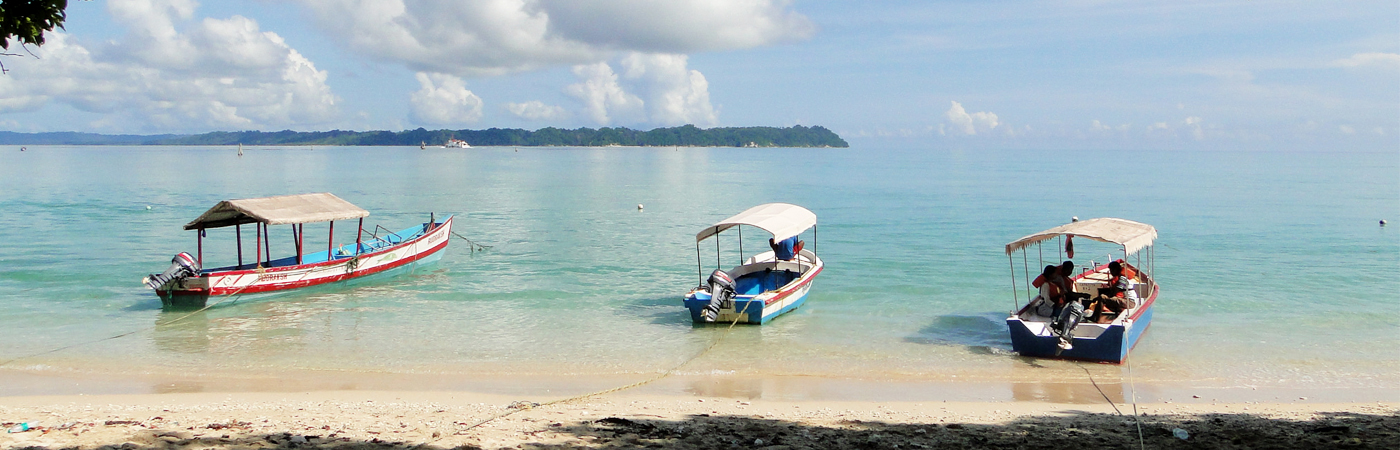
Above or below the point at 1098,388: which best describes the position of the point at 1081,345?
above

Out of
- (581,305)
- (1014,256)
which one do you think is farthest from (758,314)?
(1014,256)

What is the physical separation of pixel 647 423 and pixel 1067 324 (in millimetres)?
7035

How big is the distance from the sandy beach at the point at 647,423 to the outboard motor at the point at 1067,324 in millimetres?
1798

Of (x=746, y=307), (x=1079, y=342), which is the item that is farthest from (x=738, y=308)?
(x=1079, y=342)

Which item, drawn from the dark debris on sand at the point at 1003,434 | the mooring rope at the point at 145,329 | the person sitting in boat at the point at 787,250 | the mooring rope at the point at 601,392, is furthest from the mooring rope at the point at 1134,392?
the mooring rope at the point at 145,329

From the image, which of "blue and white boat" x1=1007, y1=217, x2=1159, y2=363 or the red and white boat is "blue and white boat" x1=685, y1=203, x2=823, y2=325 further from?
the red and white boat

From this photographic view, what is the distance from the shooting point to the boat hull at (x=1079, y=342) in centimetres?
1255

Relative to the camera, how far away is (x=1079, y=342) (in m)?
12.7

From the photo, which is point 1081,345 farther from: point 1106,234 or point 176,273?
point 176,273

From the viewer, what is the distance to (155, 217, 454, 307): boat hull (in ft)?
55.4

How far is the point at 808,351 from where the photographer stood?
14031 mm

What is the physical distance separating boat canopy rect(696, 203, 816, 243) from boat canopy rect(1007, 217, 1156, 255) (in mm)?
3966

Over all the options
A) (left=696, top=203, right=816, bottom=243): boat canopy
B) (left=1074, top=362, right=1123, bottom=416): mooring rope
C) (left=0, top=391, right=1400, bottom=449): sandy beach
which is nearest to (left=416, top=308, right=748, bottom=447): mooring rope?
(left=0, top=391, right=1400, bottom=449): sandy beach

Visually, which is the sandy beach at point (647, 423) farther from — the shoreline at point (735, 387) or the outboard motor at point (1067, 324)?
the outboard motor at point (1067, 324)
